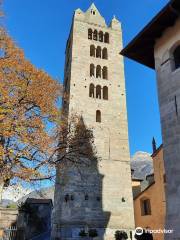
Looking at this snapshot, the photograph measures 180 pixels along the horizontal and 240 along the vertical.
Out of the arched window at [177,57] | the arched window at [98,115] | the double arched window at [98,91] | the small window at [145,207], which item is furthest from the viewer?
the double arched window at [98,91]

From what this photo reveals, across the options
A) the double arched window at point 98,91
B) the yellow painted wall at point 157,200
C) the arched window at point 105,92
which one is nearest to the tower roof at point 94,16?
the double arched window at point 98,91

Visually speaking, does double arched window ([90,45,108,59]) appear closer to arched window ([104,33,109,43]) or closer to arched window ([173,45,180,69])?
arched window ([104,33,109,43])

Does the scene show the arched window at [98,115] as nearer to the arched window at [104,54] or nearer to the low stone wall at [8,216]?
the arched window at [104,54]

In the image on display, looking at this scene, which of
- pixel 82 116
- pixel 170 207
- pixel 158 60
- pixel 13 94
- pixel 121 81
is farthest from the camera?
pixel 121 81

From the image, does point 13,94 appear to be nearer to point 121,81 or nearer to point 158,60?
point 158,60

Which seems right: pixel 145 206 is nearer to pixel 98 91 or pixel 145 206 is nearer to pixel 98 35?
pixel 98 91

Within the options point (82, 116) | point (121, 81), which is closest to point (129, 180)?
point (82, 116)

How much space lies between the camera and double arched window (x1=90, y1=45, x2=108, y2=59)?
3706 cm

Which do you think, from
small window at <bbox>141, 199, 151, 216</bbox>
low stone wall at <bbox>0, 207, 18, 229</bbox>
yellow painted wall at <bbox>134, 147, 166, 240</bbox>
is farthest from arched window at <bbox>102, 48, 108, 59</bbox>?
low stone wall at <bbox>0, 207, 18, 229</bbox>

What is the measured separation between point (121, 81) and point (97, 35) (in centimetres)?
856

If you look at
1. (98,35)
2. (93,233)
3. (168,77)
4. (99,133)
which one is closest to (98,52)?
(98,35)

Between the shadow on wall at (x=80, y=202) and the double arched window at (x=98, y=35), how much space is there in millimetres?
17474

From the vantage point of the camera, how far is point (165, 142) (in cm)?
1002

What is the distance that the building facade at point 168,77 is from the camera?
9.09m
